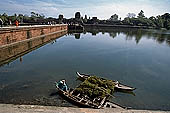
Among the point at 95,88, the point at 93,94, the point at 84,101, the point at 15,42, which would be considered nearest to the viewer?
the point at 84,101

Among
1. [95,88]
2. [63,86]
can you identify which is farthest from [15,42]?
[95,88]

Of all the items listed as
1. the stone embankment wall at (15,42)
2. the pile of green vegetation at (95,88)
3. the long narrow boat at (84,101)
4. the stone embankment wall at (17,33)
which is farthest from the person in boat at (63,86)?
the stone embankment wall at (17,33)

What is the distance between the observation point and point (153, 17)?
137 meters

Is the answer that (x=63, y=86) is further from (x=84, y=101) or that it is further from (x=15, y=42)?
(x=15, y=42)

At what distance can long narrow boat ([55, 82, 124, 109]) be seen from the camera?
8578 mm

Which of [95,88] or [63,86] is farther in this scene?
[63,86]

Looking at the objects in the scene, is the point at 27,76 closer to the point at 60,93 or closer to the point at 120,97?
the point at 60,93

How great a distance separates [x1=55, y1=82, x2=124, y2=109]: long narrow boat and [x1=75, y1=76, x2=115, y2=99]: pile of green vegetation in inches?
14.5

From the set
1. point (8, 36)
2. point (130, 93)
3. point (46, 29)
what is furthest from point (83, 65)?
point (46, 29)

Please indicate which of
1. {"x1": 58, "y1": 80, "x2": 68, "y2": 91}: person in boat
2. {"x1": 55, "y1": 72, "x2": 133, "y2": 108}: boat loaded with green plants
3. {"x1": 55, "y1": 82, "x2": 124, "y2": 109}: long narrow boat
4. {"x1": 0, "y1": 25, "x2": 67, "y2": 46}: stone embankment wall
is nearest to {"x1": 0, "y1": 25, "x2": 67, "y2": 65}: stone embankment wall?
{"x1": 0, "y1": 25, "x2": 67, "y2": 46}: stone embankment wall

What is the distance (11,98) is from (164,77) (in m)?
13.3

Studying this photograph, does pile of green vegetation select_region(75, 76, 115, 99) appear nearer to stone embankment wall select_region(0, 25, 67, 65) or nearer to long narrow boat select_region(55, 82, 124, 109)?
long narrow boat select_region(55, 82, 124, 109)

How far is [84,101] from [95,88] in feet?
4.68

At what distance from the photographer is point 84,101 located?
905cm
